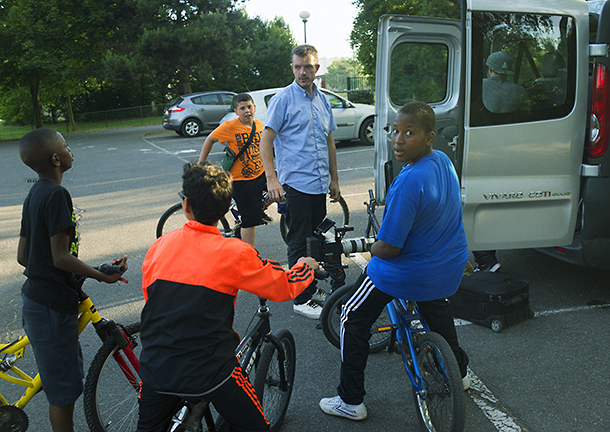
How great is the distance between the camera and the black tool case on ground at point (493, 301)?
12.2ft

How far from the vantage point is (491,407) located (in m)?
2.88

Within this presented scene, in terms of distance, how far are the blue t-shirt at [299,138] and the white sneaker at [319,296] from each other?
0.88 m

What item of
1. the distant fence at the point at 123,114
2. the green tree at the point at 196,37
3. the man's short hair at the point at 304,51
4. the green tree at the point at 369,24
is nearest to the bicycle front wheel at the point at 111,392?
the man's short hair at the point at 304,51

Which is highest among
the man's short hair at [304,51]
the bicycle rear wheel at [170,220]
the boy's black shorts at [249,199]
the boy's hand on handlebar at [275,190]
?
the man's short hair at [304,51]

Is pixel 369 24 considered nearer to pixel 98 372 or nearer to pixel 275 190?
pixel 275 190

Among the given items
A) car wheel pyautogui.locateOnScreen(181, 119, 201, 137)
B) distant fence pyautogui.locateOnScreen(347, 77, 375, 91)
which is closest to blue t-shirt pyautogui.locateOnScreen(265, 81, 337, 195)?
car wheel pyautogui.locateOnScreen(181, 119, 201, 137)

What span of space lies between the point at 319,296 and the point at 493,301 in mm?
1429

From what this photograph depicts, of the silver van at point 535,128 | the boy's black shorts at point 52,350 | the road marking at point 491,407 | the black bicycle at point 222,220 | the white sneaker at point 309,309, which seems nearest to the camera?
the boy's black shorts at point 52,350

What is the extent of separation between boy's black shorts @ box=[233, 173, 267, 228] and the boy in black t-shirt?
271 centimetres

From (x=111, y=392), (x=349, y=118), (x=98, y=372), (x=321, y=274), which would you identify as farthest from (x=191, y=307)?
(x=349, y=118)

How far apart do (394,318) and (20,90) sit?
38.9m

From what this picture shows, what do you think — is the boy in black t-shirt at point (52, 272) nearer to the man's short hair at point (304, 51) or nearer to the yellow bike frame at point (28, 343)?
the yellow bike frame at point (28, 343)

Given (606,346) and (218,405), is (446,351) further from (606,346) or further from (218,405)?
(606,346)

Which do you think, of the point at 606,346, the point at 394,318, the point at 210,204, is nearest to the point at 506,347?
the point at 606,346
